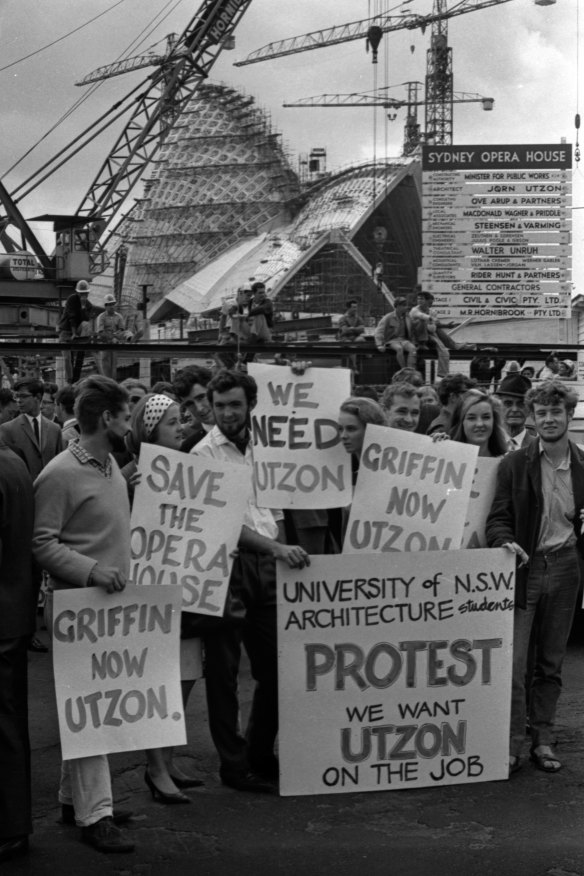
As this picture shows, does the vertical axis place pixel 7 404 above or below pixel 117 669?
above

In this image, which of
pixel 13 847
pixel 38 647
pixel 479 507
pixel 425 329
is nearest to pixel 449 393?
pixel 479 507

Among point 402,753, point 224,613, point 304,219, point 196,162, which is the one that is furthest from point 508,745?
point 196,162

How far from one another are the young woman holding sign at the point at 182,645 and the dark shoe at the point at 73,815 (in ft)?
0.92

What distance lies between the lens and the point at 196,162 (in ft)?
381

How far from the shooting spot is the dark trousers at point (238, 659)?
19.5 feet

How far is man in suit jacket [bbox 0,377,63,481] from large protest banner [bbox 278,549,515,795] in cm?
465

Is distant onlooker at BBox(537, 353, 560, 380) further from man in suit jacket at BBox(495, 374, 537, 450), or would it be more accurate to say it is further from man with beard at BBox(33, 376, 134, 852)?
man with beard at BBox(33, 376, 134, 852)

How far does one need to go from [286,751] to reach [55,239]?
108ft

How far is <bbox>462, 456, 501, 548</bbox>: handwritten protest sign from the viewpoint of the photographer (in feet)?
21.4

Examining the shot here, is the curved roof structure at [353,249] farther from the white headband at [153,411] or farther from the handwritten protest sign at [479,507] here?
the white headband at [153,411]

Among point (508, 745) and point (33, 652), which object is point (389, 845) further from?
point (33, 652)

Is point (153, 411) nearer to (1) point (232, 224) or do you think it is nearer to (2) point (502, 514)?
(2) point (502, 514)

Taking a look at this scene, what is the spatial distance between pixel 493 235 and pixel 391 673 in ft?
87.7

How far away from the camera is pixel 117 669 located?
541 centimetres
